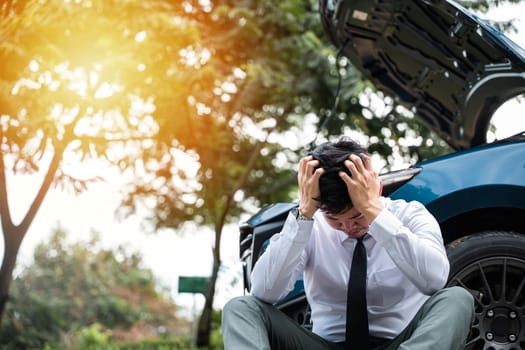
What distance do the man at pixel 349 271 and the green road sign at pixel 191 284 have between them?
6145 mm

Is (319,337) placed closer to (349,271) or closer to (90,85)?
(349,271)

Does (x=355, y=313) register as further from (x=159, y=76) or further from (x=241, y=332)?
(x=159, y=76)

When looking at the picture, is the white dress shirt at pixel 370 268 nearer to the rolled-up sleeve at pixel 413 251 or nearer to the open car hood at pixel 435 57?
the rolled-up sleeve at pixel 413 251

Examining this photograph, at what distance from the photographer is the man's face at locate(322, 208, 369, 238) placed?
2615 mm

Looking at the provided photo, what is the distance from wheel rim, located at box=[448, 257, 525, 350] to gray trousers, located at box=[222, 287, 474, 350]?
566mm

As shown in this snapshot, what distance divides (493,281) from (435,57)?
1601mm

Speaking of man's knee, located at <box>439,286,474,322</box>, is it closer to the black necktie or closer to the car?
the black necktie

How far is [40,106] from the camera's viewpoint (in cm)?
809

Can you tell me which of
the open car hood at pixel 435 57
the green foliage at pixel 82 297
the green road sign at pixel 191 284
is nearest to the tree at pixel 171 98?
the green road sign at pixel 191 284

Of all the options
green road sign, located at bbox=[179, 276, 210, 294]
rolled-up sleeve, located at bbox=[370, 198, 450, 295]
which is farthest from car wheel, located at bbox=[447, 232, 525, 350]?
green road sign, located at bbox=[179, 276, 210, 294]

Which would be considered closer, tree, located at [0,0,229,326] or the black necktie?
the black necktie

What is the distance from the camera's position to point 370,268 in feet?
8.94

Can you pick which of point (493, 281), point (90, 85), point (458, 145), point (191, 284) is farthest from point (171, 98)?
point (493, 281)

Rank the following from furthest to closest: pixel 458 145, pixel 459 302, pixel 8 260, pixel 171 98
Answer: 1. pixel 171 98
2. pixel 8 260
3. pixel 458 145
4. pixel 459 302
